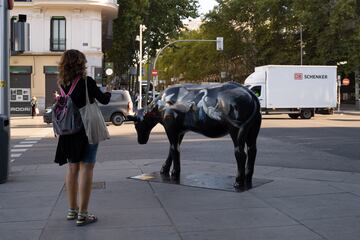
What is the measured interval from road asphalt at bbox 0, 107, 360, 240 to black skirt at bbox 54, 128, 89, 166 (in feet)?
2.53

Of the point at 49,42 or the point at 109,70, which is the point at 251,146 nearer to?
the point at 109,70

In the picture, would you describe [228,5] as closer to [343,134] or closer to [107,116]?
[107,116]

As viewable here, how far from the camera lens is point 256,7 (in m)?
56.1

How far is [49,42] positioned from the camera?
40875 millimetres

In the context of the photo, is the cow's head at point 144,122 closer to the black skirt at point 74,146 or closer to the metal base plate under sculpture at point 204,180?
the metal base plate under sculpture at point 204,180

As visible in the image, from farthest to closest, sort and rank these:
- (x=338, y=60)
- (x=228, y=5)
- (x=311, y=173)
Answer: (x=228, y=5)
(x=338, y=60)
(x=311, y=173)

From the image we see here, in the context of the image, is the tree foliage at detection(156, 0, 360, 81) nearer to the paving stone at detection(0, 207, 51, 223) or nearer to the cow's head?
the cow's head

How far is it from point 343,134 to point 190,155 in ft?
28.3

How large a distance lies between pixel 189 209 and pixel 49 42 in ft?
118

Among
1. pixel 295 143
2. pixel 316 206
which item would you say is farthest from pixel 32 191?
pixel 295 143

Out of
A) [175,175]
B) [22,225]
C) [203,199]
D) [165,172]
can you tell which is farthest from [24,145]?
[22,225]

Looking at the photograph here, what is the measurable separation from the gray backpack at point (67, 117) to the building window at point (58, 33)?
1425 inches

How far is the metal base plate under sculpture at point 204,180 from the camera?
853cm

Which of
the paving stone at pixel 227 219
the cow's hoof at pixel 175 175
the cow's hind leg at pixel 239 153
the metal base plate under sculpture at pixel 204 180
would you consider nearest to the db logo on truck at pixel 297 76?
the metal base plate under sculpture at pixel 204 180
